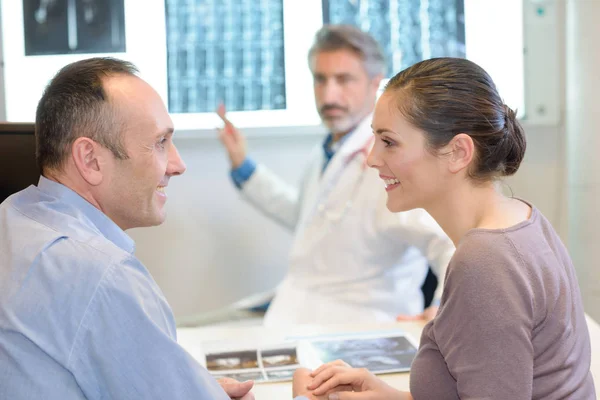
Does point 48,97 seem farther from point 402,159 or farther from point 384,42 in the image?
point 384,42

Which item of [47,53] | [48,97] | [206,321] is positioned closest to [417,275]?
[206,321]

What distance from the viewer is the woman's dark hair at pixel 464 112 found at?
3.90ft

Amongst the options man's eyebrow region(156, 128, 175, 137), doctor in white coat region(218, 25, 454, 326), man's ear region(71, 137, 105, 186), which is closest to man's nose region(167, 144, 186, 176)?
man's eyebrow region(156, 128, 175, 137)

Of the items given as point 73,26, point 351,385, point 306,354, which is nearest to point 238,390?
point 351,385

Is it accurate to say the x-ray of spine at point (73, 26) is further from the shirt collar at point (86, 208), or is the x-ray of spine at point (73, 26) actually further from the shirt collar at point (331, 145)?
the shirt collar at point (86, 208)

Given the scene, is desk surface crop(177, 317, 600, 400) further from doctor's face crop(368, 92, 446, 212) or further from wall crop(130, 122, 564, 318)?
wall crop(130, 122, 564, 318)

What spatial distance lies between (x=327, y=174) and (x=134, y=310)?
152 cm

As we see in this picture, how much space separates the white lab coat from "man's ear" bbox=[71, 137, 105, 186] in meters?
1.15

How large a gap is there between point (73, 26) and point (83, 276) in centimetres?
218

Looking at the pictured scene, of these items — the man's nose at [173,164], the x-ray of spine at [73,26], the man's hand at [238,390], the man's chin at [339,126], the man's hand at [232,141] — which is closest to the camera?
the man's hand at [238,390]

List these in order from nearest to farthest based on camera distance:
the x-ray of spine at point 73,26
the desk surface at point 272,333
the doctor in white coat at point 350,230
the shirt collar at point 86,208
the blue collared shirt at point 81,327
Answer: the blue collared shirt at point 81,327 → the shirt collar at point 86,208 → the desk surface at point 272,333 → the doctor in white coat at point 350,230 → the x-ray of spine at point 73,26

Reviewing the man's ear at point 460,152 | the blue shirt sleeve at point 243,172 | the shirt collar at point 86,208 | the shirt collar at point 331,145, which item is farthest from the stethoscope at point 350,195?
the shirt collar at point 86,208

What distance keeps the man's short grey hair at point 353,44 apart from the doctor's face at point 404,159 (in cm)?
131

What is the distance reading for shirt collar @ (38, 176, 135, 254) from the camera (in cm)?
116
